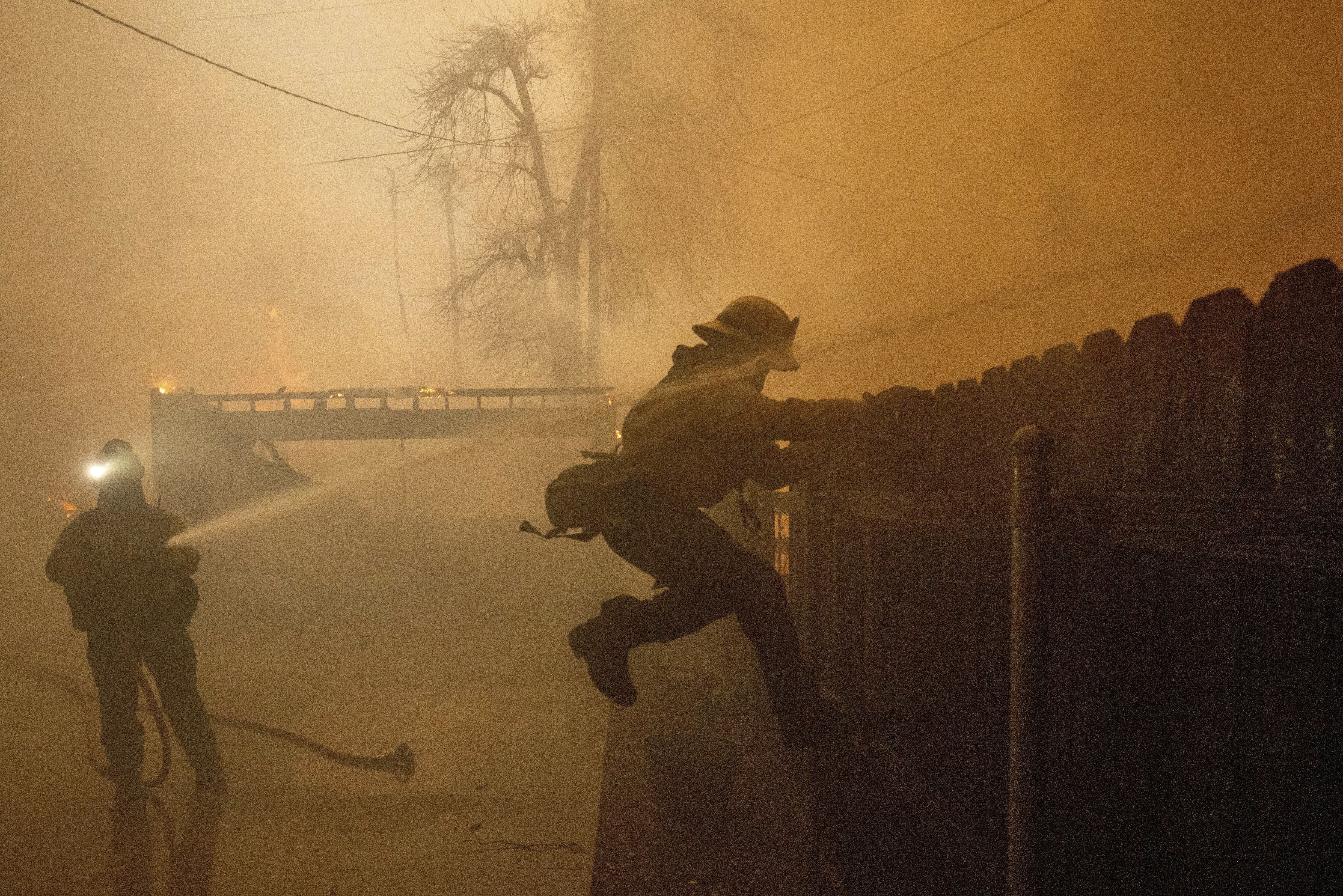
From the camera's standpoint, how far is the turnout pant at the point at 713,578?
2.80m

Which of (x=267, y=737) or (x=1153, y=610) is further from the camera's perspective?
(x=267, y=737)

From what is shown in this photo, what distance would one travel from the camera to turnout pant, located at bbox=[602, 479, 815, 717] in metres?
2.80

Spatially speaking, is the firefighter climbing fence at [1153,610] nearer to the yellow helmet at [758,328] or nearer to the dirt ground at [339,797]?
the yellow helmet at [758,328]

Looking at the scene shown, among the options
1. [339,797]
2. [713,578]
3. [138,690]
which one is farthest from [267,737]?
[713,578]

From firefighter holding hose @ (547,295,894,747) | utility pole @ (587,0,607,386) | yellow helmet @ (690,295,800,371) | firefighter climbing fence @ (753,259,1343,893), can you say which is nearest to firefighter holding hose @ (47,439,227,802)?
firefighter holding hose @ (547,295,894,747)

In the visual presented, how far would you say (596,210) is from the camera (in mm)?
19094

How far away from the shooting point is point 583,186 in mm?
19250

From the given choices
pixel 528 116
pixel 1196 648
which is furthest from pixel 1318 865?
pixel 528 116

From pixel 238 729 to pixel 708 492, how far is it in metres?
5.10

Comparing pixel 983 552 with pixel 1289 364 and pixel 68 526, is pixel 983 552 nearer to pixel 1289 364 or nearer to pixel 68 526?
pixel 1289 364

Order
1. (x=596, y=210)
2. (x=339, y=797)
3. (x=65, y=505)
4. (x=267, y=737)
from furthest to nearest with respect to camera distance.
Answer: (x=65, y=505)
(x=596, y=210)
(x=267, y=737)
(x=339, y=797)

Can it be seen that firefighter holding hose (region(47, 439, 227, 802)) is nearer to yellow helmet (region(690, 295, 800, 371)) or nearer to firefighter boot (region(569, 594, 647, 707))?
firefighter boot (region(569, 594, 647, 707))

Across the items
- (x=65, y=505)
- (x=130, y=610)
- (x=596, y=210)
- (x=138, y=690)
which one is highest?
(x=596, y=210)

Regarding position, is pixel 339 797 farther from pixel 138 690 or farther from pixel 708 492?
pixel 708 492
